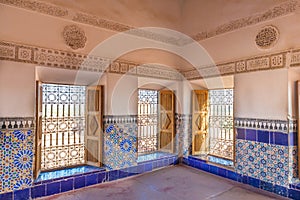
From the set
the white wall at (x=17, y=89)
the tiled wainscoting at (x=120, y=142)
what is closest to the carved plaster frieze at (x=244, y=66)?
the tiled wainscoting at (x=120, y=142)

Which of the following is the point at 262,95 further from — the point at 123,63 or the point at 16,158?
the point at 16,158

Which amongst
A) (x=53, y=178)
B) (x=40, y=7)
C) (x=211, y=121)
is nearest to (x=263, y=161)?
(x=211, y=121)

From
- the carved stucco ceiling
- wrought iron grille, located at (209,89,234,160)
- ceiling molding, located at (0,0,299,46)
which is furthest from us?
wrought iron grille, located at (209,89,234,160)

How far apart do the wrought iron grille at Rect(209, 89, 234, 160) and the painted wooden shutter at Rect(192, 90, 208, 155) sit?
10 centimetres

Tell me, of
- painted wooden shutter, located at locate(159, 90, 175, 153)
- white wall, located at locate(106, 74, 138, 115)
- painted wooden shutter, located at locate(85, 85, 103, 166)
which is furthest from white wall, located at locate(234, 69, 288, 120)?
→ painted wooden shutter, located at locate(85, 85, 103, 166)

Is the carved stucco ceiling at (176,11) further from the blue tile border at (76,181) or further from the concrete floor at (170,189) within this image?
the concrete floor at (170,189)

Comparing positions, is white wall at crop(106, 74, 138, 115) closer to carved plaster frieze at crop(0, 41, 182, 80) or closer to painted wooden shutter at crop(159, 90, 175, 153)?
carved plaster frieze at crop(0, 41, 182, 80)

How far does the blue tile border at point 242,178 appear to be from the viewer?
2.46m

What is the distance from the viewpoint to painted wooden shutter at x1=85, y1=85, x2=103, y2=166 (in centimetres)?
310

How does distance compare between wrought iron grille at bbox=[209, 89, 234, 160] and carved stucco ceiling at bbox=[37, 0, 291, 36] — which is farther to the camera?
wrought iron grille at bbox=[209, 89, 234, 160]

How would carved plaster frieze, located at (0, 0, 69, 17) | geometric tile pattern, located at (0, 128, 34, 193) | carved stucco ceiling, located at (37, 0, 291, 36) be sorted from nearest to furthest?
geometric tile pattern, located at (0, 128, 34, 193), carved plaster frieze, located at (0, 0, 69, 17), carved stucco ceiling, located at (37, 0, 291, 36)

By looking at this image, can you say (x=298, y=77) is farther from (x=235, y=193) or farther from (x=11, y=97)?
(x=11, y=97)

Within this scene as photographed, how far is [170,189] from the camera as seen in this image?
277 cm

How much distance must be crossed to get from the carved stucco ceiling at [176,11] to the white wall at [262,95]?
875 millimetres
